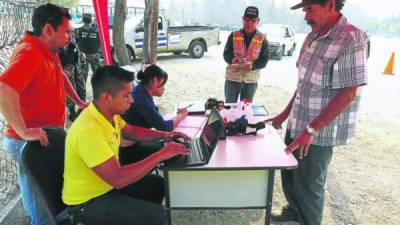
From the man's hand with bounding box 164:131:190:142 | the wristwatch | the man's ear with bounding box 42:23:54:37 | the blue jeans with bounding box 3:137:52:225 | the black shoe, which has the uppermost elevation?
the man's ear with bounding box 42:23:54:37

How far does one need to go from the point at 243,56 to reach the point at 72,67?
279cm

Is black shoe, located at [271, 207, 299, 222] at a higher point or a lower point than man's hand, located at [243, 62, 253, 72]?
lower

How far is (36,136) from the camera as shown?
177cm

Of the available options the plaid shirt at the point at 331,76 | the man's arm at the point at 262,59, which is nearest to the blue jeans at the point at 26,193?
the plaid shirt at the point at 331,76

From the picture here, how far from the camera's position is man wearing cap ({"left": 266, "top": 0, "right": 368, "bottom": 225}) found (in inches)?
75.2

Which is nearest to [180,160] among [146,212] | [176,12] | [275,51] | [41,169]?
[146,212]

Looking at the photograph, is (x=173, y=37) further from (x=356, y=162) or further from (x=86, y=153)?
(x=86, y=153)

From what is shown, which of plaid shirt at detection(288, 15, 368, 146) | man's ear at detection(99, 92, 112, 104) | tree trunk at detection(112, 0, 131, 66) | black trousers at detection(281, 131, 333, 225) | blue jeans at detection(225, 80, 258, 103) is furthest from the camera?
tree trunk at detection(112, 0, 131, 66)

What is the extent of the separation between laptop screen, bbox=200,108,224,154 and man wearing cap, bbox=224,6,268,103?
5.31 feet

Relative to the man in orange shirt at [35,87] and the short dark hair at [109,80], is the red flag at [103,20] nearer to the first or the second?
the man in orange shirt at [35,87]

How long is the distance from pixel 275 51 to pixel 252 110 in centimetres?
1005

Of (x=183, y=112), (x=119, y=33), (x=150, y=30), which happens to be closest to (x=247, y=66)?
(x=183, y=112)

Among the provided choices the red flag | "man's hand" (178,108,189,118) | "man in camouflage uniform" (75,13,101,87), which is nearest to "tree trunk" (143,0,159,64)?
"man in camouflage uniform" (75,13,101,87)

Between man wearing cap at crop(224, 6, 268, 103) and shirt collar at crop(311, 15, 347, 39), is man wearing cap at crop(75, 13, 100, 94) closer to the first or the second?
man wearing cap at crop(224, 6, 268, 103)
